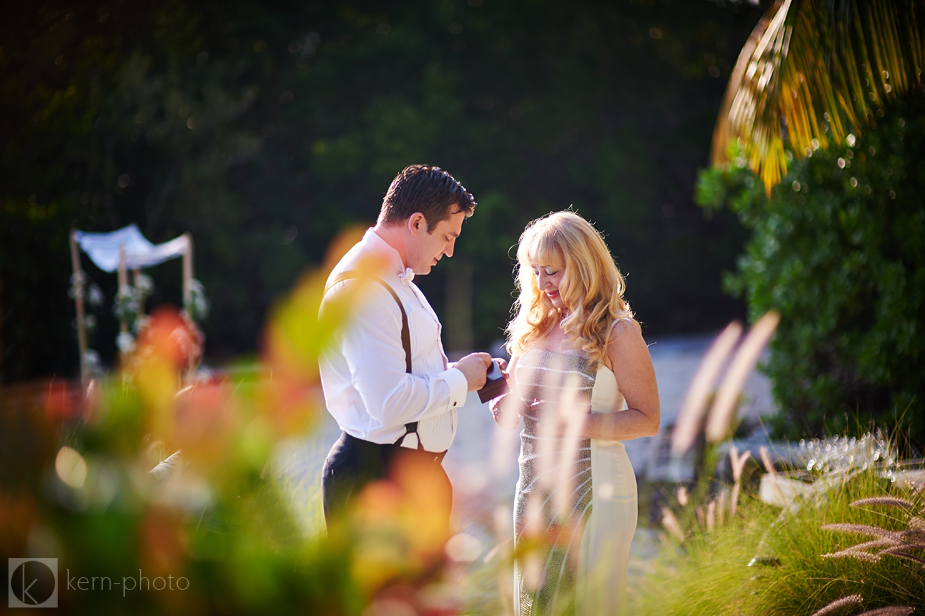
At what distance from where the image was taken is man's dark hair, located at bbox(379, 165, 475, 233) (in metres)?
2.42

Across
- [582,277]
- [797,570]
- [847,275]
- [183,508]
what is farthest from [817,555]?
[847,275]

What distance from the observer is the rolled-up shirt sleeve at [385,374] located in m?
2.12

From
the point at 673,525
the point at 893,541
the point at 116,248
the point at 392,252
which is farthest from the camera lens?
the point at 116,248

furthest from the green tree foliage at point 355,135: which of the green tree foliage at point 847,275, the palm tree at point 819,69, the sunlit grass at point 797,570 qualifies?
the sunlit grass at point 797,570

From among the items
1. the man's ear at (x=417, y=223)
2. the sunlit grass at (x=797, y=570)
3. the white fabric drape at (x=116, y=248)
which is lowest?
the sunlit grass at (x=797, y=570)

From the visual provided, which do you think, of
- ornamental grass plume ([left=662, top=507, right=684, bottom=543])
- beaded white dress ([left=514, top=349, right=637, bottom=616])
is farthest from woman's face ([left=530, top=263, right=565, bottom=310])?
ornamental grass plume ([left=662, top=507, right=684, bottom=543])

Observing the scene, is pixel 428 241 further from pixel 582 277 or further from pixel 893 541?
pixel 893 541

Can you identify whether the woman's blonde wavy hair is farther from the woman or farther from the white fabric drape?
the white fabric drape

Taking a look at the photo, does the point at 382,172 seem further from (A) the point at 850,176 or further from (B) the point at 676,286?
(A) the point at 850,176

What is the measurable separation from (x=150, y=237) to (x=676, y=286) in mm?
15512

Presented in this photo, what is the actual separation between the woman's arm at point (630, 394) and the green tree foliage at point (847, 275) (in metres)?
2.89

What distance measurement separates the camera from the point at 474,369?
7.77ft

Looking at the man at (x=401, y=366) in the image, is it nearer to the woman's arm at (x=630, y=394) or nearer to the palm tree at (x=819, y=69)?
the woman's arm at (x=630, y=394)

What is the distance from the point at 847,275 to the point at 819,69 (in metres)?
2.07
